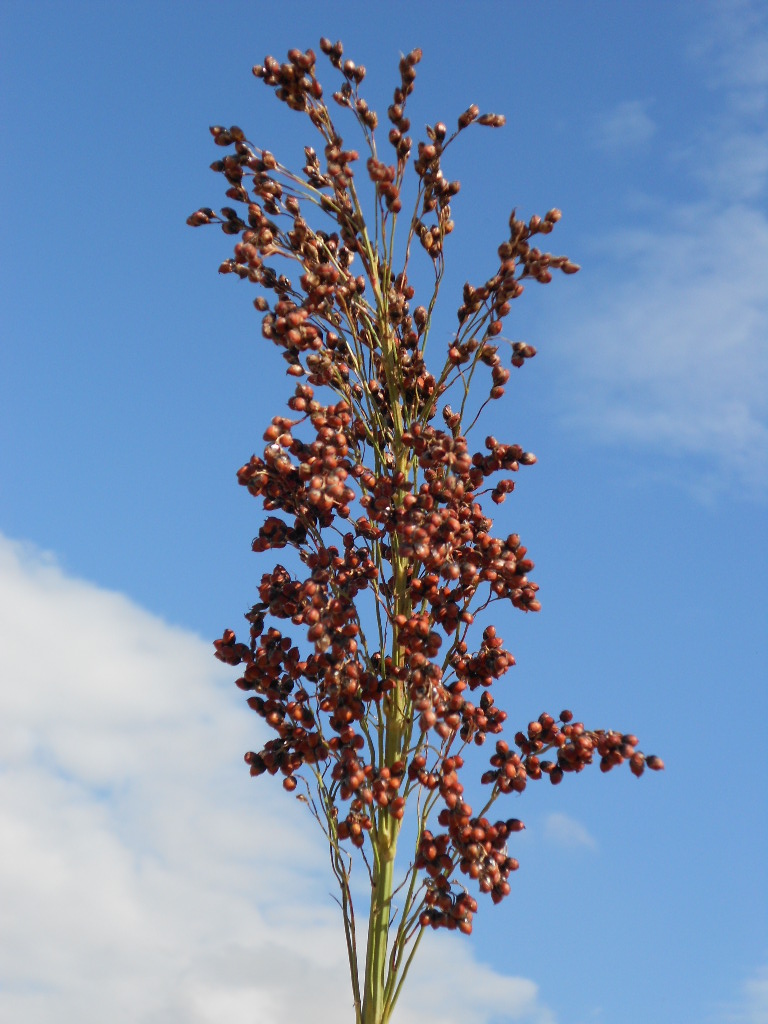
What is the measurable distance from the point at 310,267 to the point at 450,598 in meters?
1.53

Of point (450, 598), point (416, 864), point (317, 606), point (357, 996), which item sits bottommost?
point (357, 996)

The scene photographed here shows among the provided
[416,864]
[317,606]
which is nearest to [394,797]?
[416,864]

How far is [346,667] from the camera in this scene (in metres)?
3.99

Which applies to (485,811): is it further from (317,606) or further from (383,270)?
(383,270)

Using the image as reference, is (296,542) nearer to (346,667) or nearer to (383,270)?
(346,667)

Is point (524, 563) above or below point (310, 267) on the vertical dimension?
below

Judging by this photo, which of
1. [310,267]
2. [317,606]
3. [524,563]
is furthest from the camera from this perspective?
[310,267]

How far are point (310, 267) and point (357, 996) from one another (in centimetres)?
298

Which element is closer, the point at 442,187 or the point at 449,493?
the point at 449,493

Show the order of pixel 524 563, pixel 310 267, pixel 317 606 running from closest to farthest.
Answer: pixel 317 606 → pixel 524 563 → pixel 310 267

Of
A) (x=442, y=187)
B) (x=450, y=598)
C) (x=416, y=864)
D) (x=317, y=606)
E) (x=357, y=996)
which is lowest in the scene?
(x=357, y=996)

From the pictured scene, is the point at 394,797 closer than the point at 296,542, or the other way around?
the point at 394,797

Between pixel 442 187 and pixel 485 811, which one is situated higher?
pixel 442 187

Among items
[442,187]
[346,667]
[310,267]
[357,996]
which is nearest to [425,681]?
[346,667]
